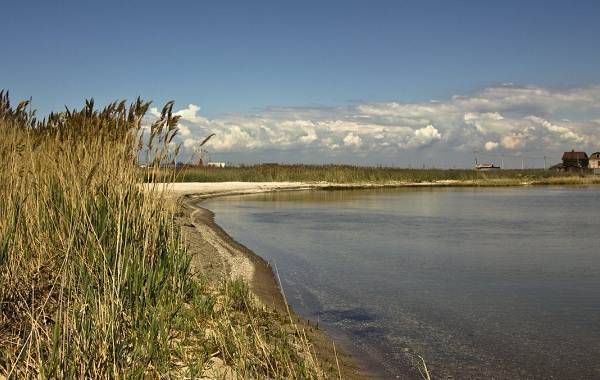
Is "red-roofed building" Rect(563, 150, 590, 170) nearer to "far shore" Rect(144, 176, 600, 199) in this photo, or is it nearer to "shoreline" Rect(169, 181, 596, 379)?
"far shore" Rect(144, 176, 600, 199)

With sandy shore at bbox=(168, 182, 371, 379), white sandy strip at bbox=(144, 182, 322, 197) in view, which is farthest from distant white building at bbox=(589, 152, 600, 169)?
sandy shore at bbox=(168, 182, 371, 379)

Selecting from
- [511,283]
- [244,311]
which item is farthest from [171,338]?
[511,283]

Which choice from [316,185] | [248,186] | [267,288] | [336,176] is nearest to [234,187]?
[248,186]

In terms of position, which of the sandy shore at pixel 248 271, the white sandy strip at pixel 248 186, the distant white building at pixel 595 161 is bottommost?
the sandy shore at pixel 248 271

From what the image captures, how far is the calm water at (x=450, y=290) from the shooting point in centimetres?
615

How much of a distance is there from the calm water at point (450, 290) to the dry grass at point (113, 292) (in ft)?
5.21

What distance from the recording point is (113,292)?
4066 millimetres

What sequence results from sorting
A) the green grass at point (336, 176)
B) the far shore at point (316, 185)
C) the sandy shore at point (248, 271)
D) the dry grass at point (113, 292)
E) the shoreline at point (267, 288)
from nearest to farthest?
the dry grass at point (113, 292), the shoreline at point (267, 288), the sandy shore at point (248, 271), the far shore at point (316, 185), the green grass at point (336, 176)

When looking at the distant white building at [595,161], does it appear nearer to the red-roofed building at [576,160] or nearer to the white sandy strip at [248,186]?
the red-roofed building at [576,160]

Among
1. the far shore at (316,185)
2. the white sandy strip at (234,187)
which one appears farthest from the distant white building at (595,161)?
the white sandy strip at (234,187)

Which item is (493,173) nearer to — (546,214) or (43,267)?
(546,214)

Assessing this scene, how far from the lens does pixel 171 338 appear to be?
16.0ft

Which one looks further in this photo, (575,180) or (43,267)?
(575,180)

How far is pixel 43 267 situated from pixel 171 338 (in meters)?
1.76
